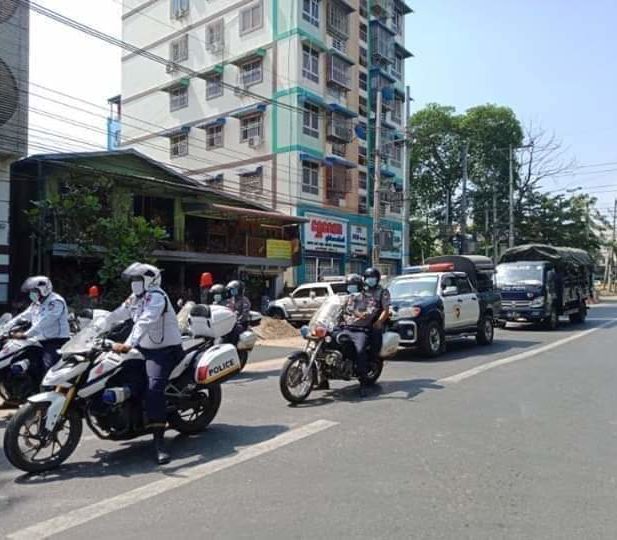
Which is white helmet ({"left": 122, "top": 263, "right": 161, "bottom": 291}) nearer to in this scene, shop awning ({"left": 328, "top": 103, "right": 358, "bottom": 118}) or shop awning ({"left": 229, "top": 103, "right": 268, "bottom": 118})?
shop awning ({"left": 229, "top": 103, "right": 268, "bottom": 118})

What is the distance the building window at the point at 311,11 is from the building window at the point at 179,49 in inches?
351

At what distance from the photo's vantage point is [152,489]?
4.66 meters

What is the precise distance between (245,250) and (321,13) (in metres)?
16.4

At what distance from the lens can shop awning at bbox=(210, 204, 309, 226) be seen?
83.6 ft

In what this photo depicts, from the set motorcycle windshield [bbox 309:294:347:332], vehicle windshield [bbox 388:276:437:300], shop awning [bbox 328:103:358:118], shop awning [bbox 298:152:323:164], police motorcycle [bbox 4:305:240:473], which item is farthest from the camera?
shop awning [bbox 328:103:358:118]

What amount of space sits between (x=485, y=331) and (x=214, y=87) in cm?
2692

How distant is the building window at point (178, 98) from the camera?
38.3 metres

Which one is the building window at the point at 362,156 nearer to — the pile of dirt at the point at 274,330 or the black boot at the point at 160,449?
the pile of dirt at the point at 274,330

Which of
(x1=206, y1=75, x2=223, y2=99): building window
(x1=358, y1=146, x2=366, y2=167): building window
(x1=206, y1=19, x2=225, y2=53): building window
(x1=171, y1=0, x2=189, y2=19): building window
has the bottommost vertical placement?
(x1=358, y1=146, x2=366, y2=167): building window

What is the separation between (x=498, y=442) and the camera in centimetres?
589

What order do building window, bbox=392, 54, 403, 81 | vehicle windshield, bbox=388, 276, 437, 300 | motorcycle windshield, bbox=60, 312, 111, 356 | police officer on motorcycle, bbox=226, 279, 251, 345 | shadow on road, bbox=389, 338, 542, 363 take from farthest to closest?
building window, bbox=392, 54, 403, 81
vehicle windshield, bbox=388, 276, 437, 300
shadow on road, bbox=389, 338, 542, 363
police officer on motorcycle, bbox=226, 279, 251, 345
motorcycle windshield, bbox=60, 312, 111, 356

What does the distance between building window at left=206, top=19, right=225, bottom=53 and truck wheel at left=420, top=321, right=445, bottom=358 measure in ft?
95.7

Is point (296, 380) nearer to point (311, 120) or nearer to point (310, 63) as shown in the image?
point (311, 120)

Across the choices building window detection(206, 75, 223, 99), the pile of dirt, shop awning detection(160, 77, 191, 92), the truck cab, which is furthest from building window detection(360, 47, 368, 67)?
the truck cab
